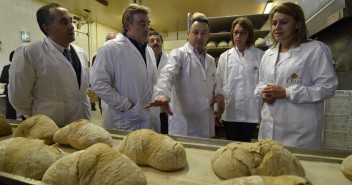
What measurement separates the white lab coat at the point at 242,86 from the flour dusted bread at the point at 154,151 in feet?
4.24

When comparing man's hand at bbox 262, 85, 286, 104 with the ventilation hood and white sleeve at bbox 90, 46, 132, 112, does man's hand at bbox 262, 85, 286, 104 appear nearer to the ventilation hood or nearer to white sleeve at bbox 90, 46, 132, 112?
the ventilation hood

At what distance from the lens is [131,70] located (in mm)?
1780

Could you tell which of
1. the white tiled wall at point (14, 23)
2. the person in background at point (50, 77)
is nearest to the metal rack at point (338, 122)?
the person in background at point (50, 77)

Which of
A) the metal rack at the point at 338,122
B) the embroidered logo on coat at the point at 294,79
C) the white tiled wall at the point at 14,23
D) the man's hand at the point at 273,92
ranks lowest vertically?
the metal rack at the point at 338,122

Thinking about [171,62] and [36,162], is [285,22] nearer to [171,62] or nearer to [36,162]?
[171,62]

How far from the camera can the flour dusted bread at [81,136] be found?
1.06 metres

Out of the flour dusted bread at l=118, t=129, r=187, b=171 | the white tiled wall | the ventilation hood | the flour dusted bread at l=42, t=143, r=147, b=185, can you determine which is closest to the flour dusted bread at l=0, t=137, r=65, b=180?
the flour dusted bread at l=42, t=143, r=147, b=185

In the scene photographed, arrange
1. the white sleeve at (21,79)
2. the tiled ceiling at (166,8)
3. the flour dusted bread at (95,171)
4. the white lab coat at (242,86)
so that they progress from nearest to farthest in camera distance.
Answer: the flour dusted bread at (95,171)
the white sleeve at (21,79)
the white lab coat at (242,86)
the tiled ceiling at (166,8)

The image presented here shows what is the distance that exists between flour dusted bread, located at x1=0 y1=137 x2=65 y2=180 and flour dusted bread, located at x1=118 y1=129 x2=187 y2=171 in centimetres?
28

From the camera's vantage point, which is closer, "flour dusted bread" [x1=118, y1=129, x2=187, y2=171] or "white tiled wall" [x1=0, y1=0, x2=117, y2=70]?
"flour dusted bread" [x1=118, y1=129, x2=187, y2=171]

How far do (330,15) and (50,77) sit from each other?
7.57 ft

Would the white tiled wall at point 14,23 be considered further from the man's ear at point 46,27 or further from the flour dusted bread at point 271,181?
the flour dusted bread at point 271,181

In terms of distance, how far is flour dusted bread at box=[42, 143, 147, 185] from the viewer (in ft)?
2.31

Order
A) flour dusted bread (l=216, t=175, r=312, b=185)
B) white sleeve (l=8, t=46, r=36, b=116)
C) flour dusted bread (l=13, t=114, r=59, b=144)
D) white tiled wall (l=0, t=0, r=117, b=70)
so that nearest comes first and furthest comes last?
flour dusted bread (l=216, t=175, r=312, b=185) → flour dusted bread (l=13, t=114, r=59, b=144) → white sleeve (l=8, t=46, r=36, b=116) → white tiled wall (l=0, t=0, r=117, b=70)
